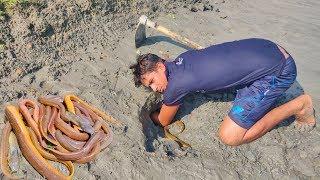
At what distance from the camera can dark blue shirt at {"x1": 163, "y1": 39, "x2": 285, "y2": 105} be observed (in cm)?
461

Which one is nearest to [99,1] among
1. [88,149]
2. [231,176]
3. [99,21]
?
[99,21]

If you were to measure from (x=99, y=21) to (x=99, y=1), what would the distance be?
11.2 inches

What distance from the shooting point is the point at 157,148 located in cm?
469

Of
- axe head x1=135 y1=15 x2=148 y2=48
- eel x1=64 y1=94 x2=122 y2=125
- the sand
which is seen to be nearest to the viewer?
the sand

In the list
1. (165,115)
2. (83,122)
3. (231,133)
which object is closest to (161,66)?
(165,115)

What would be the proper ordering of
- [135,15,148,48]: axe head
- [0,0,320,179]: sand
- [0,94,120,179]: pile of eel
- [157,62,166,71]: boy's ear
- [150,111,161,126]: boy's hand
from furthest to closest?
[135,15,148,48]: axe head → [150,111,161,126]: boy's hand → [157,62,166,71]: boy's ear → [0,0,320,179]: sand → [0,94,120,179]: pile of eel

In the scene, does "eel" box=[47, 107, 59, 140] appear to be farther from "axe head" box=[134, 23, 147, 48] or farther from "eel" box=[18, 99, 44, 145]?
"axe head" box=[134, 23, 147, 48]

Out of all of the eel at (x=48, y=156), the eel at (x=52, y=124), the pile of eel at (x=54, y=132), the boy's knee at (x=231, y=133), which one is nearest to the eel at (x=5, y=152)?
the pile of eel at (x=54, y=132)

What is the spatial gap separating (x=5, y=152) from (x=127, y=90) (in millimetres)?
1691

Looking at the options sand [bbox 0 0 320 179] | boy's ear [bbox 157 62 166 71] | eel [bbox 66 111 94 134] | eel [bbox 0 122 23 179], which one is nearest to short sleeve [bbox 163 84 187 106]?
boy's ear [bbox 157 62 166 71]

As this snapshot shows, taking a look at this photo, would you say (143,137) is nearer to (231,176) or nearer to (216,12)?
(231,176)

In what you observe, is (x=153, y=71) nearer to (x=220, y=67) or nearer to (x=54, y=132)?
(x=220, y=67)

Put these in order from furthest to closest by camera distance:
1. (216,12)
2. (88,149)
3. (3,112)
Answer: (216,12) < (3,112) < (88,149)

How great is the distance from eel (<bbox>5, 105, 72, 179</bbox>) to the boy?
135 centimetres
